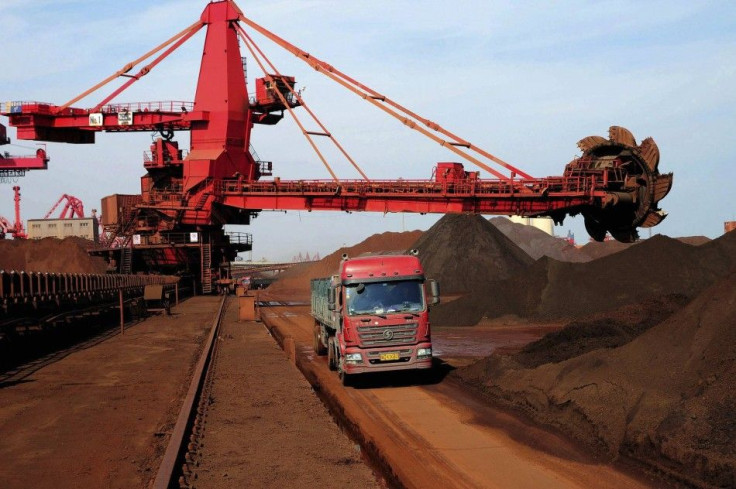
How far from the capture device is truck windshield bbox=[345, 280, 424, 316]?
1838 cm

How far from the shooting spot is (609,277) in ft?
126

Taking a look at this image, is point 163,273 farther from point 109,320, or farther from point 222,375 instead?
point 222,375

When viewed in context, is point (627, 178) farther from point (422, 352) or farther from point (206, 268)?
point (206, 268)

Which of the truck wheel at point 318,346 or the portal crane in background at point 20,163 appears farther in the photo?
the portal crane in background at point 20,163

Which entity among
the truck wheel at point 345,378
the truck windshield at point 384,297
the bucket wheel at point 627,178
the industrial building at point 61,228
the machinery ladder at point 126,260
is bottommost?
the truck wheel at point 345,378

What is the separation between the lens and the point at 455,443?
42.0 ft

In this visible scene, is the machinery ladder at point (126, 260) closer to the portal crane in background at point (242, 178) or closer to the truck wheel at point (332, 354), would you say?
the portal crane in background at point (242, 178)

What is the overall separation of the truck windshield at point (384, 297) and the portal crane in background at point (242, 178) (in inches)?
939

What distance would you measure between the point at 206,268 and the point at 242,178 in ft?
43.7

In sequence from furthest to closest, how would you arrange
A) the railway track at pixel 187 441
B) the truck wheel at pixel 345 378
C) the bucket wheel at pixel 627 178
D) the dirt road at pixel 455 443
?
the bucket wheel at pixel 627 178 → the truck wheel at pixel 345 378 → the dirt road at pixel 455 443 → the railway track at pixel 187 441

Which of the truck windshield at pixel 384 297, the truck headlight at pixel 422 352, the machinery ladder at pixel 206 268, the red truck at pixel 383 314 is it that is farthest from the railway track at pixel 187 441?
the machinery ladder at pixel 206 268

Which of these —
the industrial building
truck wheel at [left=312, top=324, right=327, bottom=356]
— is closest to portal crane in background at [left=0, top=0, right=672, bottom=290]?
truck wheel at [left=312, top=324, right=327, bottom=356]

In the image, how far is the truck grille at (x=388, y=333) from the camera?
18109mm

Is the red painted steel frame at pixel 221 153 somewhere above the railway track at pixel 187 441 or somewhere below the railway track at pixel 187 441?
above
